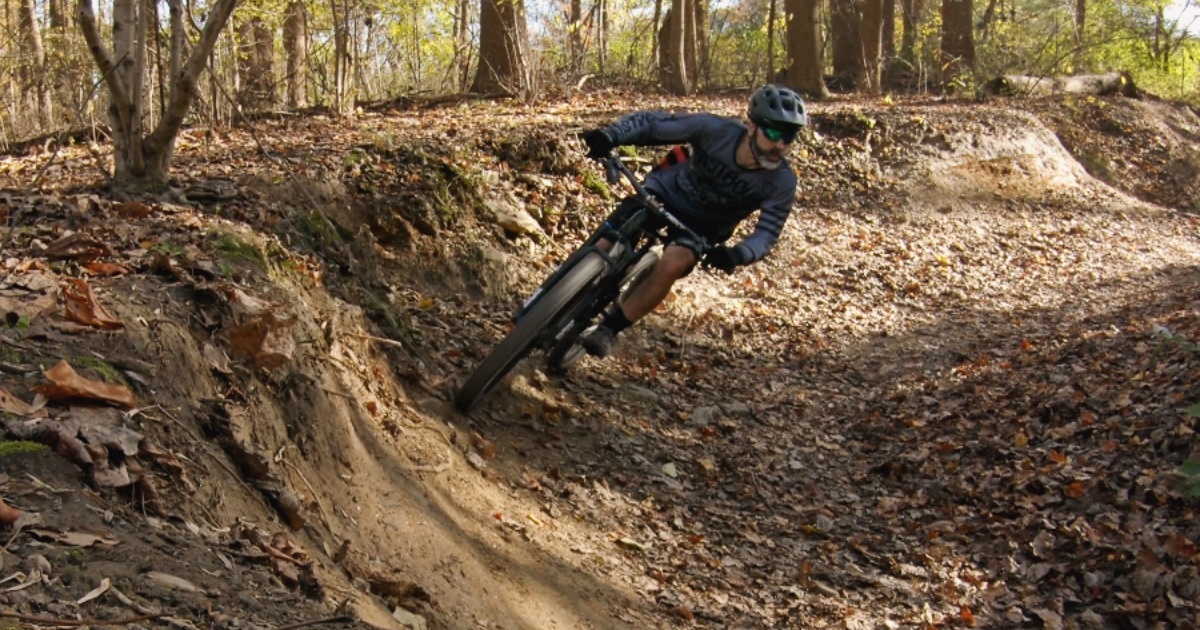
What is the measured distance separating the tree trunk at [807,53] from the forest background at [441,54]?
0.03 m

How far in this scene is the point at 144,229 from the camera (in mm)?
5758

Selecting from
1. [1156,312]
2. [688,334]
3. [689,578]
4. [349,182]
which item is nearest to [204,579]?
[689,578]

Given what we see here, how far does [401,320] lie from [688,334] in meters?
3.24

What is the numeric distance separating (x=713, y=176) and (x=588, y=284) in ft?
3.91

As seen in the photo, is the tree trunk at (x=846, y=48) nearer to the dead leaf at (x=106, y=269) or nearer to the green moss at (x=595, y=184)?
the green moss at (x=595, y=184)

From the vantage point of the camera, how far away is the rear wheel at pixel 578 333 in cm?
672

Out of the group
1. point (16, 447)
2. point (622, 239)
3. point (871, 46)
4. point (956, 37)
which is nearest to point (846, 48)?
point (871, 46)

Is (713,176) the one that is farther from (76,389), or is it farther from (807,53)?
(807,53)

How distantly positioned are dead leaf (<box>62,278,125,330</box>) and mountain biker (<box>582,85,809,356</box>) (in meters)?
3.03

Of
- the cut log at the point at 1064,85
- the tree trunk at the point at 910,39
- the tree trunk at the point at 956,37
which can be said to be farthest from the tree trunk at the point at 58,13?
the cut log at the point at 1064,85

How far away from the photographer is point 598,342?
659cm

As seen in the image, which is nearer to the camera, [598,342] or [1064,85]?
[598,342]

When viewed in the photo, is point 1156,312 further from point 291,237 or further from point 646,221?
point 291,237

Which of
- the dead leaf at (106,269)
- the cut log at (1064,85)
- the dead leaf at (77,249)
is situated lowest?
the dead leaf at (106,269)
